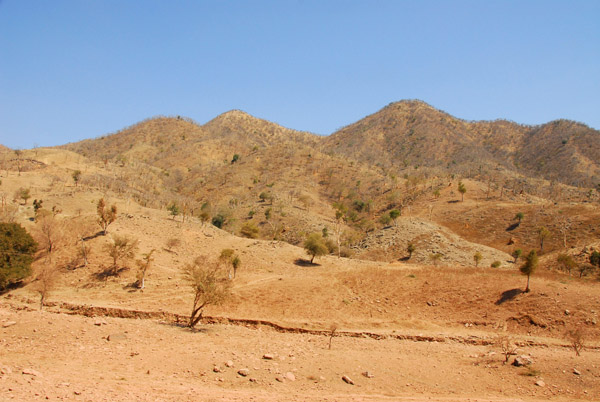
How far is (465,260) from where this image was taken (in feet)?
151

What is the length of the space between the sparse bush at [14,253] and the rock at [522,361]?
31483 mm

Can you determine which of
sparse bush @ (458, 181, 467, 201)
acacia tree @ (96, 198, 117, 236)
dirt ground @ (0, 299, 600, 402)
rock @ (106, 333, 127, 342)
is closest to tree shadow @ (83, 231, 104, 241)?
acacia tree @ (96, 198, 117, 236)

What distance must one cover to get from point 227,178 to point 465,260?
68020mm

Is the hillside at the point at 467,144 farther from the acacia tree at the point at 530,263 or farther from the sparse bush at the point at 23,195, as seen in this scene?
the sparse bush at the point at 23,195

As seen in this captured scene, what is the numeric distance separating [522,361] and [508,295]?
949 centimetres

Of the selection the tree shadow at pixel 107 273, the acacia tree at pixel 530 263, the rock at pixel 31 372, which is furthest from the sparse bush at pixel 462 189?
the rock at pixel 31 372

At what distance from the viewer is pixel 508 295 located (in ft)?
84.4

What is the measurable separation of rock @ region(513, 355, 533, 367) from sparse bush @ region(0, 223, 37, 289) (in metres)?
31.5

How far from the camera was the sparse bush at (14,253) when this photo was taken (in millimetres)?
25734

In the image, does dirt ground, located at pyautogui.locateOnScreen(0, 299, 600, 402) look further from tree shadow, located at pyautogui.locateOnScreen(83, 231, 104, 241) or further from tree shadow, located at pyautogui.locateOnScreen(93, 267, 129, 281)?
tree shadow, located at pyautogui.locateOnScreen(83, 231, 104, 241)

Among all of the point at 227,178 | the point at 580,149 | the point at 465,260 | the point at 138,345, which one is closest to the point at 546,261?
the point at 465,260

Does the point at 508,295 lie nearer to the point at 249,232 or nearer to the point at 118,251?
the point at 118,251

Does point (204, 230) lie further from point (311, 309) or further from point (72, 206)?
point (311, 309)

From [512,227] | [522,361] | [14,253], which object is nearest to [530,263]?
[522,361]
